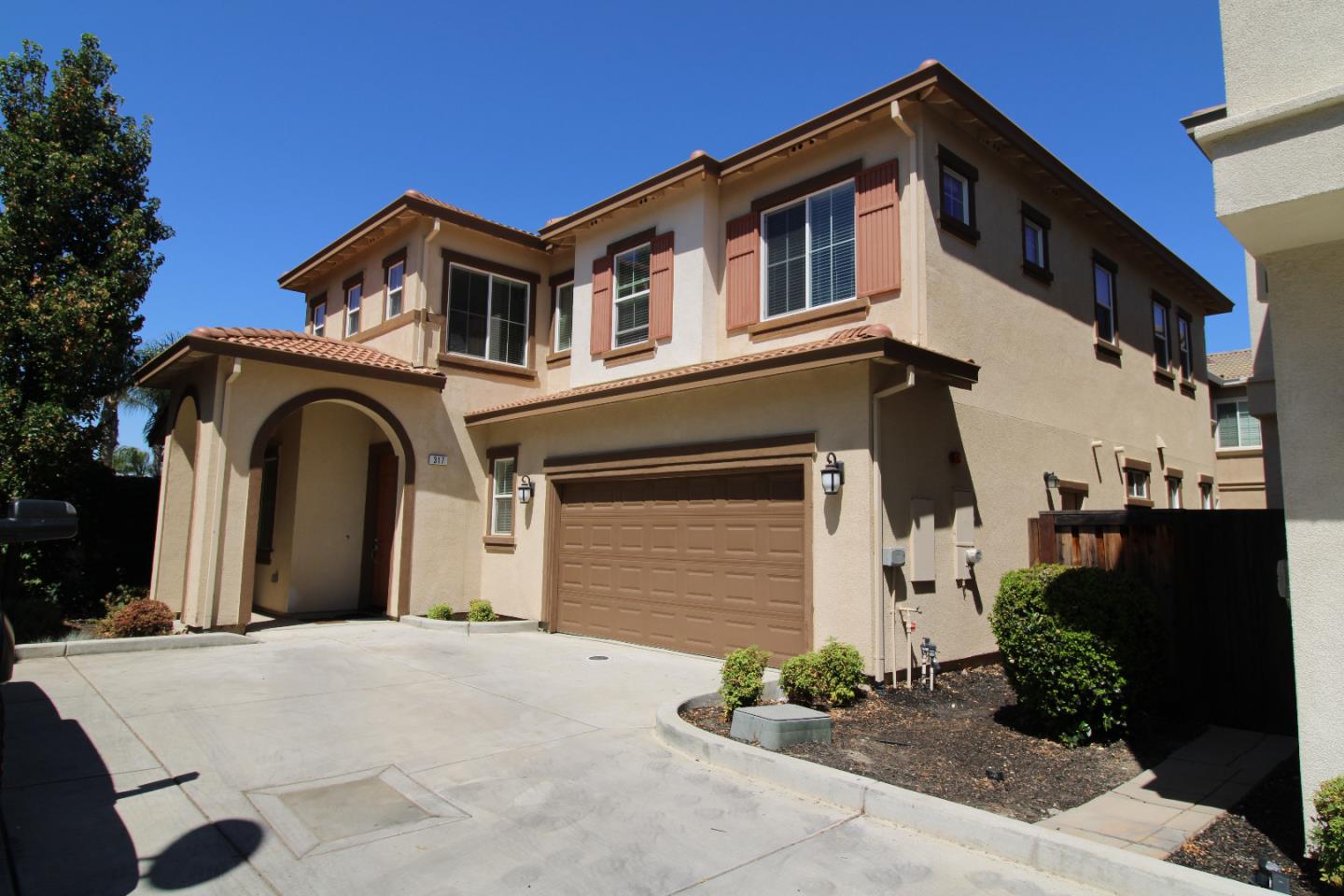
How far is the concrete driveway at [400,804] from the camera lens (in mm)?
4074

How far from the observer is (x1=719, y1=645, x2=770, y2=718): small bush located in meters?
6.98

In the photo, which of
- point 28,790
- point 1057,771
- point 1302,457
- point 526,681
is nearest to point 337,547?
point 526,681

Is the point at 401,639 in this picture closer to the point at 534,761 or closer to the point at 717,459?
the point at 717,459

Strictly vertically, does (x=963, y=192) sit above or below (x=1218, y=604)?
above

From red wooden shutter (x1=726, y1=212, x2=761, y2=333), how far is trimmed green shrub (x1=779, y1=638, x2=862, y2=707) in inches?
210

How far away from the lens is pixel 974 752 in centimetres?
630

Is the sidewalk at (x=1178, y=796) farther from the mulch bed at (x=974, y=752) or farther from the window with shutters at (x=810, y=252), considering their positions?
the window with shutters at (x=810, y=252)

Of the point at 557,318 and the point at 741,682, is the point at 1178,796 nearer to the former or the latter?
the point at 741,682

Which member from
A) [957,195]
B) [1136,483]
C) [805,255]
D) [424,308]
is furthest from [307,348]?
[1136,483]

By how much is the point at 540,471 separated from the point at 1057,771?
30.2 feet

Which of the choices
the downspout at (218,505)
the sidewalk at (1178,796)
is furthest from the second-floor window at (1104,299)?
the downspout at (218,505)

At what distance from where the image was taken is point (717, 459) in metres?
10.5

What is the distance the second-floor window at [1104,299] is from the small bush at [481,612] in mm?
11183

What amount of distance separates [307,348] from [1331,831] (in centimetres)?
1284
